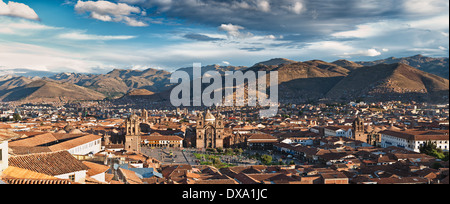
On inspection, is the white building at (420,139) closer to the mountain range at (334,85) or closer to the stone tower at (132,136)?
the mountain range at (334,85)

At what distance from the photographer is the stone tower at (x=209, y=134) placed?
31734mm

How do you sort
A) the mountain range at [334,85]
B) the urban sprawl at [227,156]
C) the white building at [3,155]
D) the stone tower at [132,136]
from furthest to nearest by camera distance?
1. the mountain range at [334,85]
2. the stone tower at [132,136]
3. the urban sprawl at [227,156]
4. the white building at [3,155]

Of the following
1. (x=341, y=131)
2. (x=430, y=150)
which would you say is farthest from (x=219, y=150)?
(x=430, y=150)

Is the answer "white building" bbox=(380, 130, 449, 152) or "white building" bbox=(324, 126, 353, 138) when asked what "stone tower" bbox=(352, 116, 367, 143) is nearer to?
"white building" bbox=(324, 126, 353, 138)

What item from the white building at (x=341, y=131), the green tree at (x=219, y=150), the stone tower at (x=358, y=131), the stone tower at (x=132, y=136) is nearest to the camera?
the stone tower at (x=132, y=136)

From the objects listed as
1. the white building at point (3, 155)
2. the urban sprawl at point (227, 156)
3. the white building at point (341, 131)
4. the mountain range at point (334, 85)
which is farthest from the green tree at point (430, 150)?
the white building at point (3, 155)

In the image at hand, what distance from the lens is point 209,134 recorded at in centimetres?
3219

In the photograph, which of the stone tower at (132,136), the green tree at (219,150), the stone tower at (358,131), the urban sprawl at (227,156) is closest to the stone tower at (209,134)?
the urban sprawl at (227,156)

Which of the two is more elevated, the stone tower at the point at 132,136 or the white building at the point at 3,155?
the white building at the point at 3,155

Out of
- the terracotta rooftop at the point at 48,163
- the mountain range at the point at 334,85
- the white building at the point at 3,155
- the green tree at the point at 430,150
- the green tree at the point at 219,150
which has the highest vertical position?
the mountain range at the point at 334,85

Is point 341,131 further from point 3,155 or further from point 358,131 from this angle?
point 3,155

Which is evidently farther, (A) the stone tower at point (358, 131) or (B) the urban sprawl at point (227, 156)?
(A) the stone tower at point (358, 131)
